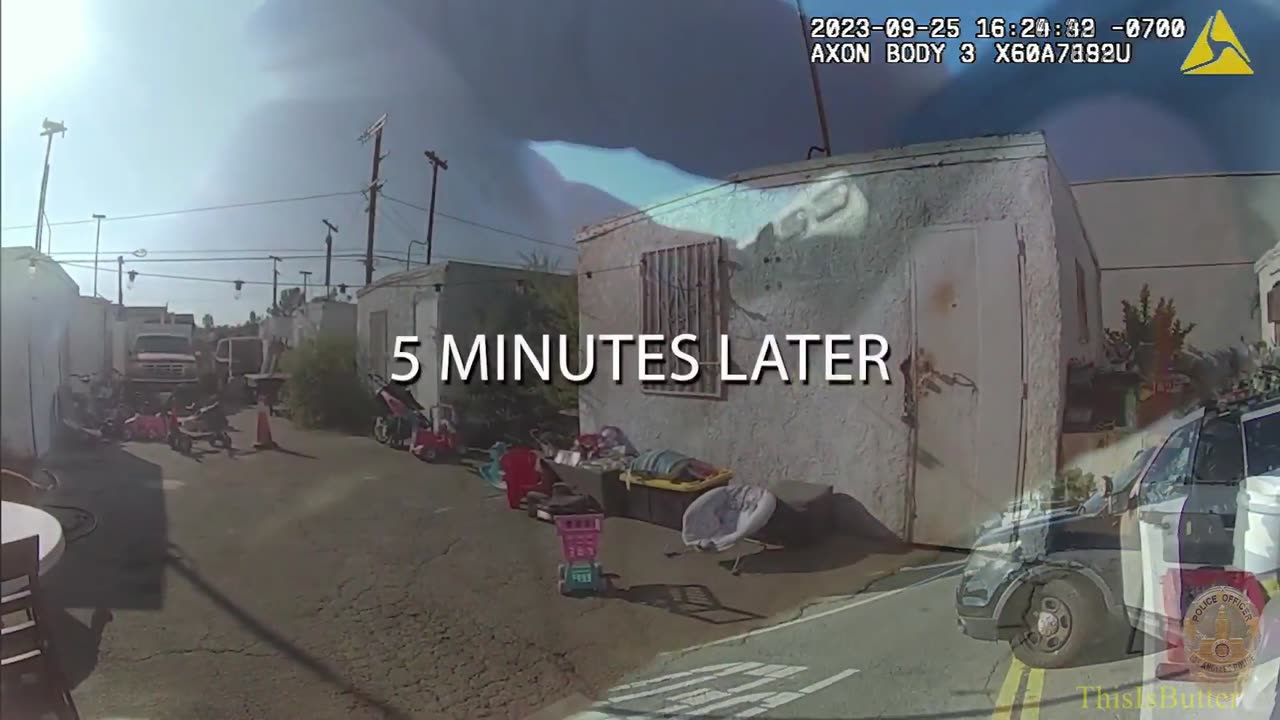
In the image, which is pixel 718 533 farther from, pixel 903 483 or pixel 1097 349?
pixel 1097 349

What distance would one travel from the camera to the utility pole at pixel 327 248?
2303mm

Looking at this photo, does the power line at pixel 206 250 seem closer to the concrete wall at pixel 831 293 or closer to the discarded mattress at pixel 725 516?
the concrete wall at pixel 831 293

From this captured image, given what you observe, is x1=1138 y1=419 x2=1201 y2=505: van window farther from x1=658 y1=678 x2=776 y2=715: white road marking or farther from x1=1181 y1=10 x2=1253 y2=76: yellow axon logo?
x1=658 y1=678 x2=776 y2=715: white road marking

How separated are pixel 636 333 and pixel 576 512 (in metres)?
0.47

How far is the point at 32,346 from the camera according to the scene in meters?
2.22

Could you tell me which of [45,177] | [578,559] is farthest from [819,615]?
[45,177]

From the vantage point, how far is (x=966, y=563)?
242cm

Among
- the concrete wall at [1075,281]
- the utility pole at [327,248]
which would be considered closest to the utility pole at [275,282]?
the utility pole at [327,248]

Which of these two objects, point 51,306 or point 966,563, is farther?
point 966,563

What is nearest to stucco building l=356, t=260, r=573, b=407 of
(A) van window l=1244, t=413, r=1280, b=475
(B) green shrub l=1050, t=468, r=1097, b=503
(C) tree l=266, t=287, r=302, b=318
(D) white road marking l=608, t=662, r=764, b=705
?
(C) tree l=266, t=287, r=302, b=318

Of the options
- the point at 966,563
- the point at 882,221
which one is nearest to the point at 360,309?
the point at 882,221

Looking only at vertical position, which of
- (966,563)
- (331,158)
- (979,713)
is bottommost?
(979,713)

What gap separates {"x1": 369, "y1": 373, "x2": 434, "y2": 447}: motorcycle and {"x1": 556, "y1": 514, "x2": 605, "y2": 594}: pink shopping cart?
1.38 ft

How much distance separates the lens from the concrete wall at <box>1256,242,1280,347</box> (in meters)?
2.40
